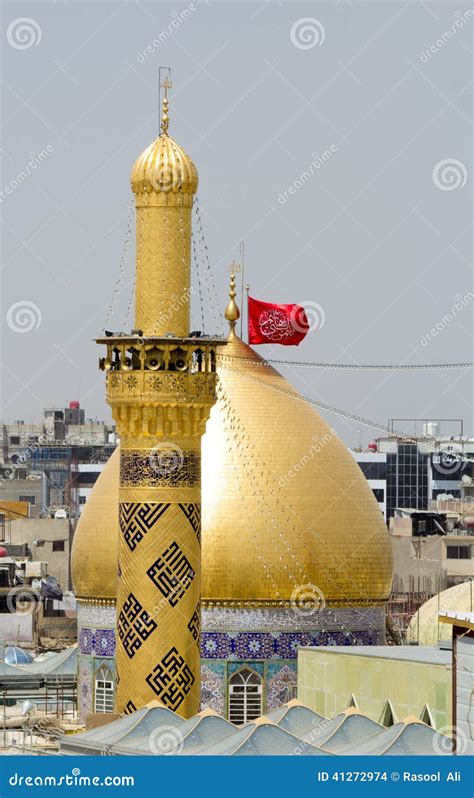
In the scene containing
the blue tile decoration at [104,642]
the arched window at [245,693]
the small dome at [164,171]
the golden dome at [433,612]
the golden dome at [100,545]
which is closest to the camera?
the small dome at [164,171]

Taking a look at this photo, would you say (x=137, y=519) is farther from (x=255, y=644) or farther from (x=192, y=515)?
(x=255, y=644)

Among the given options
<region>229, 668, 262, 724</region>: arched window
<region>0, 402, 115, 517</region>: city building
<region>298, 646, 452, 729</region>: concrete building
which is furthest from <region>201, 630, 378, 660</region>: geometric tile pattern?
<region>0, 402, 115, 517</region>: city building

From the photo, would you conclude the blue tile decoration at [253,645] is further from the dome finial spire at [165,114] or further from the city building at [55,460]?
the city building at [55,460]

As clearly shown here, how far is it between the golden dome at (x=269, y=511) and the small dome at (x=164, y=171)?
5.92 m

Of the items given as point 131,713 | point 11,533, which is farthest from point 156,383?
point 11,533

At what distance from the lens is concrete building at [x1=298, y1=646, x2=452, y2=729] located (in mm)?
31266

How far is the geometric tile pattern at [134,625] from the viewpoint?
31734 mm

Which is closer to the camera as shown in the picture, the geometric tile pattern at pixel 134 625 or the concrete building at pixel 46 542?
the geometric tile pattern at pixel 134 625

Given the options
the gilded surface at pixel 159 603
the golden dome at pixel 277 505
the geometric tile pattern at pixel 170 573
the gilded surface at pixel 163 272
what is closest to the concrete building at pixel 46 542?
the golden dome at pixel 277 505

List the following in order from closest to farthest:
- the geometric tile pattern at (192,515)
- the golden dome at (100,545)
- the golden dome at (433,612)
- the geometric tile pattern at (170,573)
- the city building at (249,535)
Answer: the geometric tile pattern at (170,573) < the geometric tile pattern at (192,515) < the city building at (249,535) < the golden dome at (100,545) < the golden dome at (433,612)

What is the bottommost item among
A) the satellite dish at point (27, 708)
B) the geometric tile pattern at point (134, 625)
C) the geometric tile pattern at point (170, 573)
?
the satellite dish at point (27, 708)

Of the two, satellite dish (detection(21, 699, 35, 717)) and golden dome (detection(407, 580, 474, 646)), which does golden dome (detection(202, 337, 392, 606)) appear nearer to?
satellite dish (detection(21, 699, 35, 717))

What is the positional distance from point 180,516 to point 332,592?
635cm

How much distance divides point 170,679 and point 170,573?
3.91ft
